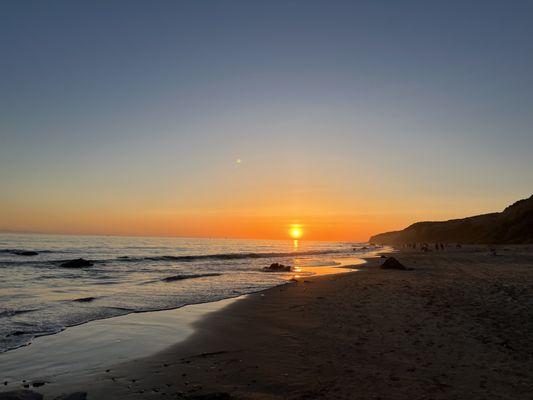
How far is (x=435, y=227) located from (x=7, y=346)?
544 feet

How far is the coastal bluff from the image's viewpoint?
8975cm

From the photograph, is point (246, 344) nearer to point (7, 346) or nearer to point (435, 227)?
point (7, 346)

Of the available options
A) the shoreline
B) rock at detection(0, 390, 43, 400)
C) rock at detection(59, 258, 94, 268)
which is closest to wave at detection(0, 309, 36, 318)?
the shoreline

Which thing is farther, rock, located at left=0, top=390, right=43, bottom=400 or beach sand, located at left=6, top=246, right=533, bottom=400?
beach sand, located at left=6, top=246, right=533, bottom=400

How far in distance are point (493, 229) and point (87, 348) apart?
383ft

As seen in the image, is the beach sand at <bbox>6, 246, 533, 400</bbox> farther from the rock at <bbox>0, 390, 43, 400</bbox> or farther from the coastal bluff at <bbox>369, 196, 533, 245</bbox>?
the coastal bluff at <bbox>369, 196, 533, 245</bbox>

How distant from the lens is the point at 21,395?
6.68 metres

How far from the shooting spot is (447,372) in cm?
796

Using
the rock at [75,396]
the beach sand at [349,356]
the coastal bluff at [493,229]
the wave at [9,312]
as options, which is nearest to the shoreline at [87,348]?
the beach sand at [349,356]

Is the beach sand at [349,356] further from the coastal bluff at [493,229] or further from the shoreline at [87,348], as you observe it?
the coastal bluff at [493,229]

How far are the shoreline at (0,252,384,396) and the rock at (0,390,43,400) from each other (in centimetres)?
52

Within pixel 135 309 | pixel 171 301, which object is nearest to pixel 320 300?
pixel 171 301

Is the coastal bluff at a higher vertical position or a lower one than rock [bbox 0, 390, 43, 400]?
higher

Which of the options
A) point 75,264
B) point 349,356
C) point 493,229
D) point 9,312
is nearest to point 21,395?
point 349,356
